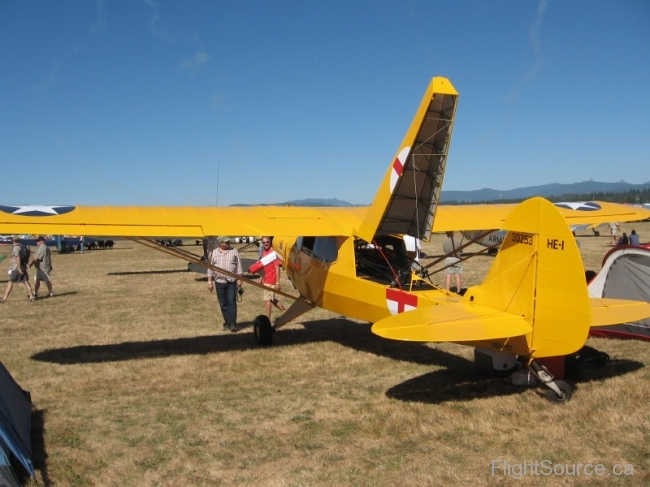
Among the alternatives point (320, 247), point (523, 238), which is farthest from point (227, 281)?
point (523, 238)

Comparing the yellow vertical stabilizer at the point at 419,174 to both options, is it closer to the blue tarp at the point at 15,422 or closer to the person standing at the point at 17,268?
the blue tarp at the point at 15,422

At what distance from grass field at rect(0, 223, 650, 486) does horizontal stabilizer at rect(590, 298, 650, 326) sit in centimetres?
67

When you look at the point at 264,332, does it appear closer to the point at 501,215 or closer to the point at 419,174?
the point at 419,174

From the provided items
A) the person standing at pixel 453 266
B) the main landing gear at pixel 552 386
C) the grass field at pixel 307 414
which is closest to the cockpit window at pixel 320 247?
the grass field at pixel 307 414

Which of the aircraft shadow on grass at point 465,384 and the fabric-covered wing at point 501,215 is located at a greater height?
the fabric-covered wing at point 501,215

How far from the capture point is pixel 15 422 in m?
4.46

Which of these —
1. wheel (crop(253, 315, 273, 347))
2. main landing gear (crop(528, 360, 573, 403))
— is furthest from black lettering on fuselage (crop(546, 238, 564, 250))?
wheel (crop(253, 315, 273, 347))

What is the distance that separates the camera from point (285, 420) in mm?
5352

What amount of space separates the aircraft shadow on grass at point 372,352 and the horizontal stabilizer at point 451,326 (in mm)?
911

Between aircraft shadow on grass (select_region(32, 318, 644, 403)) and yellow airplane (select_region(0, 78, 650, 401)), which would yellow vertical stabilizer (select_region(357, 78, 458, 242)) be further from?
aircraft shadow on grass (select_region(32, 318, 644, 403))

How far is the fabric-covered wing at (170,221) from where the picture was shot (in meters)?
7.58

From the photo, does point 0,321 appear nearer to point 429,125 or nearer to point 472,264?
point 429,125

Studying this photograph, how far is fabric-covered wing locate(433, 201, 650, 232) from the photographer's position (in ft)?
30.9

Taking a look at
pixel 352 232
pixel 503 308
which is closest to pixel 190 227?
pixel 352 232
